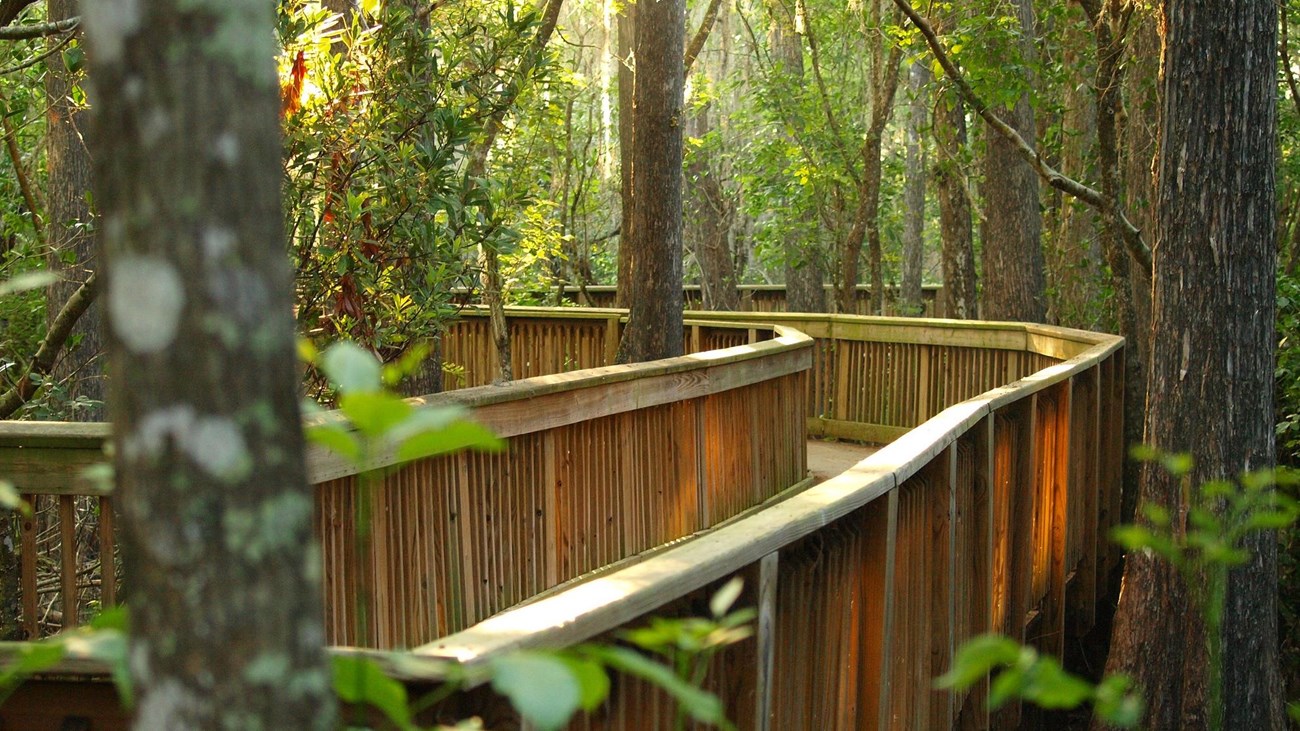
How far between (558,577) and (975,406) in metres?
1.97

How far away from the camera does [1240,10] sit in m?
6.07

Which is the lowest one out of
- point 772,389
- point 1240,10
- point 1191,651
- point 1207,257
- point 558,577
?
point 1191,651

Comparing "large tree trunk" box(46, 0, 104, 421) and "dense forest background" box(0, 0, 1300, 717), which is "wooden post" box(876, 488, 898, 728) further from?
"large tree trunk" box(46, 0, 104, 421)

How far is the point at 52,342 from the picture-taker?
21.3 feet

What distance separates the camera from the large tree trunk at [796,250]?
2172 cm

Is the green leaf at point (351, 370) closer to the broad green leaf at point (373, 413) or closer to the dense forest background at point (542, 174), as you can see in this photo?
the broad green leaf at point (373, 413)

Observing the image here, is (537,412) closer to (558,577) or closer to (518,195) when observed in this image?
(558,577)

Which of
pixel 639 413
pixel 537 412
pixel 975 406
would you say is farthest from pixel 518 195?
pixel 975 406

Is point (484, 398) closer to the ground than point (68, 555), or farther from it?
farther from it

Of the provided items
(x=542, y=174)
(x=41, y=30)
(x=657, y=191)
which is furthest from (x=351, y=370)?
(x=542, y=174)

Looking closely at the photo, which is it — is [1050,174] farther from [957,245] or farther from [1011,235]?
[957,245]

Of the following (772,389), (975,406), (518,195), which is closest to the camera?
(975,406)

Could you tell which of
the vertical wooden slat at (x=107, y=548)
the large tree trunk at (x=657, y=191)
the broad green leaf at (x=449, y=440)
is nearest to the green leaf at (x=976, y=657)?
the broad green leaf at (x=449, y=440)

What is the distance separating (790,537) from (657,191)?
756 centimetres
